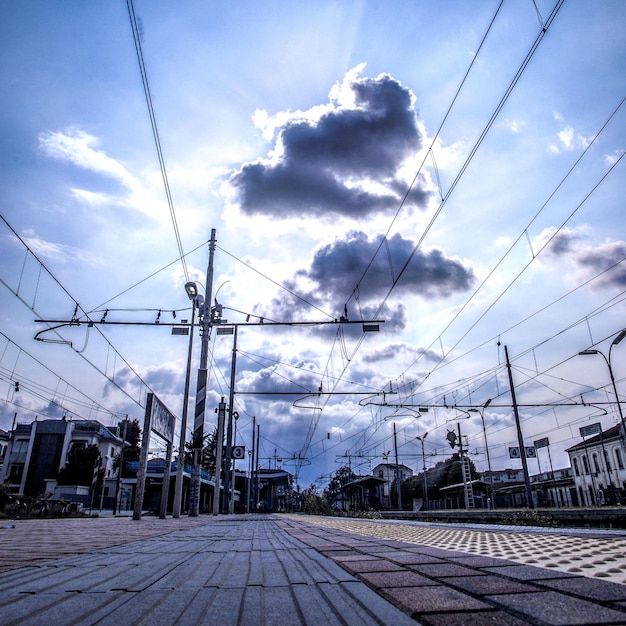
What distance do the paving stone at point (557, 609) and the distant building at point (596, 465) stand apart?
49.8 meters

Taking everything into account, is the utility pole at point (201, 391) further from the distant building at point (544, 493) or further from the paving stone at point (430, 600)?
the distant building at point (544, 493)

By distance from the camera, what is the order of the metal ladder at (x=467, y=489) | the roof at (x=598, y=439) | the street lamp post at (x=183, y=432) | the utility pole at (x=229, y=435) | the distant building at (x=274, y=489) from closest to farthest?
the street lamp post at (x=183, y=432) < the utility pole at (x=229, y=435) < the metal ladder at (x=467, y=489) < the roof at (x=598, y=439) < the distant building at (x=274, y=489)

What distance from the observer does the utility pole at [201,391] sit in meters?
15.5

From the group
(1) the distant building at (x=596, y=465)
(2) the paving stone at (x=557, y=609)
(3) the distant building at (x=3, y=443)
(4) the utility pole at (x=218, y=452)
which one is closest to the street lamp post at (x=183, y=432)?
(4) the utility pole at (x=218, y=452)

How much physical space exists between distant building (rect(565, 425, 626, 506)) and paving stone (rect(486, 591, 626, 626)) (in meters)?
49.8

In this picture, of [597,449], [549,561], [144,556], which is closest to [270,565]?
[144,556]

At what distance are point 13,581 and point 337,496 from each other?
86250 millimetres

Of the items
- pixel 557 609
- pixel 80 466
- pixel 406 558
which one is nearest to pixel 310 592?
pixel 557 609

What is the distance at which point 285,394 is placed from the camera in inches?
896

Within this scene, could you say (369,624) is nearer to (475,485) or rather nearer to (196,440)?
(196,440)

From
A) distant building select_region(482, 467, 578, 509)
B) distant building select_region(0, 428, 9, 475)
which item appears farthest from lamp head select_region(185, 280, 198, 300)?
distant building select_region(0, 428, 9, 475)

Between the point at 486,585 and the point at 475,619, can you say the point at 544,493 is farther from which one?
the point at 475,619

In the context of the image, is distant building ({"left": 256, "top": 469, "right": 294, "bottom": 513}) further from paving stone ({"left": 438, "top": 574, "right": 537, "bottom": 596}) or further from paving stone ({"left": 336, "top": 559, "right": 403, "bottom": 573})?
paving stone ({"left": 438, "top": 574, "right": 537, "bottom": 596})

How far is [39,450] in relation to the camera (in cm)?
5750
